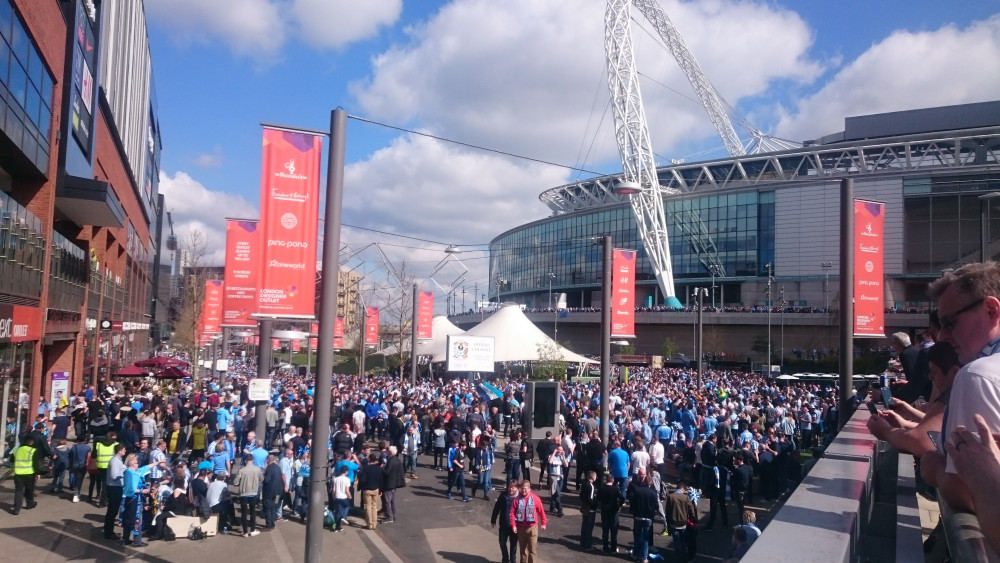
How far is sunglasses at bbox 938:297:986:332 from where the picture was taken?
8.01 feet

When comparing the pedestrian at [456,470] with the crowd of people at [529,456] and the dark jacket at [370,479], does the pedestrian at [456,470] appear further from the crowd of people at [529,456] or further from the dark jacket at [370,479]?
A: the dark jacket at [370,479]

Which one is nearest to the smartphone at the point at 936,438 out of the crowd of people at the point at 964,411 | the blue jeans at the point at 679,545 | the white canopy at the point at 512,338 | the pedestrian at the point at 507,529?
the crowd of people at the point at 964,411

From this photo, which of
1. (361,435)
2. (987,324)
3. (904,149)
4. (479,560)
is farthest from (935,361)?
(904,149)

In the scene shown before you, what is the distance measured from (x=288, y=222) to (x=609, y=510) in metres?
7.06

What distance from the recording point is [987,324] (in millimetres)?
2420

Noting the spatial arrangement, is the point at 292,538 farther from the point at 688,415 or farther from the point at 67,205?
the point at 67,205

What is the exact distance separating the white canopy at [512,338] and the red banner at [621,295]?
12.0m

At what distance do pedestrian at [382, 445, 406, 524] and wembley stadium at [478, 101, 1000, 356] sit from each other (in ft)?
168

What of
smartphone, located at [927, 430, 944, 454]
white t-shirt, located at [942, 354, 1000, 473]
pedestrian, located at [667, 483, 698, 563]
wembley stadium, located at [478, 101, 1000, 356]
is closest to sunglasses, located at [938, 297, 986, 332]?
smartphone, located at [927, 430, 944, 454]

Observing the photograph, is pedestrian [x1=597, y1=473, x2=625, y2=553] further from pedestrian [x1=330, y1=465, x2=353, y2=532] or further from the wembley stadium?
the wembley stadium

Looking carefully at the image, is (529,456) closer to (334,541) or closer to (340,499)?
(340,499)

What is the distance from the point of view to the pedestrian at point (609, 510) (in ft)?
37.1

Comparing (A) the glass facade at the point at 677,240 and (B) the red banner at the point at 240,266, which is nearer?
(B) the red banner at the point at 240,266

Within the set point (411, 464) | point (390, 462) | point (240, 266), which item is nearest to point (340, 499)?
point (390, 462)
